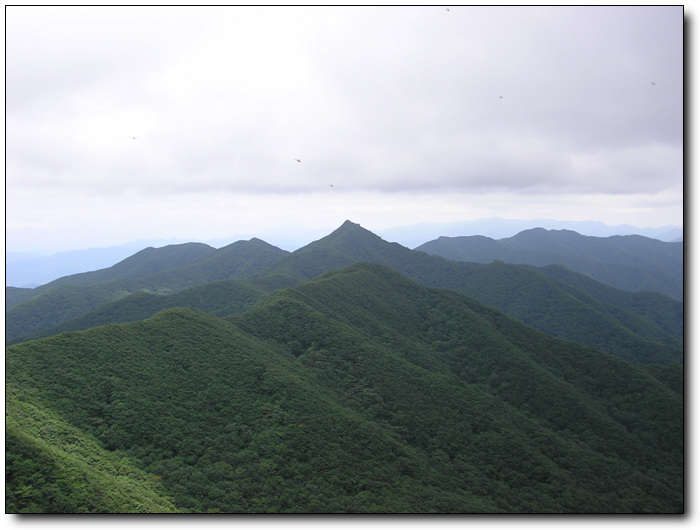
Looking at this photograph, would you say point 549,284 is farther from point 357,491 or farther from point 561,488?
point 357,491

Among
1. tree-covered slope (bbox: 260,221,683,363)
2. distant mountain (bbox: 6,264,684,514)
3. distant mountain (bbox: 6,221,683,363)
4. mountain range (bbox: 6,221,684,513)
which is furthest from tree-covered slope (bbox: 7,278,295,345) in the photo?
distant mountain (bbox: 6,264,684,514)

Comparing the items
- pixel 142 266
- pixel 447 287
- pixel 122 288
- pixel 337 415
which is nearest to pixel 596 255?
pixel 447 287

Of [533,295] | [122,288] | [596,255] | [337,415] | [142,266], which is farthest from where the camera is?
[596,255]

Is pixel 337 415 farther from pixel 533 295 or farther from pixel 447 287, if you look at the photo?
pixel 447 287

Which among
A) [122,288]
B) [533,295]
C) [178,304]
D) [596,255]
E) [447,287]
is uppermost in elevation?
[596,255]

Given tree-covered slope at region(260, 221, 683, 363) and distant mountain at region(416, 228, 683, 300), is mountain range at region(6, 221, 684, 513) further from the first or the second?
distant mountain at region(416, 228, 683, 300)

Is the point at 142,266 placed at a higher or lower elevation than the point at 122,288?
higher

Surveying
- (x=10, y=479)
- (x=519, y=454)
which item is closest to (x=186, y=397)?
(x=10, y=479)
